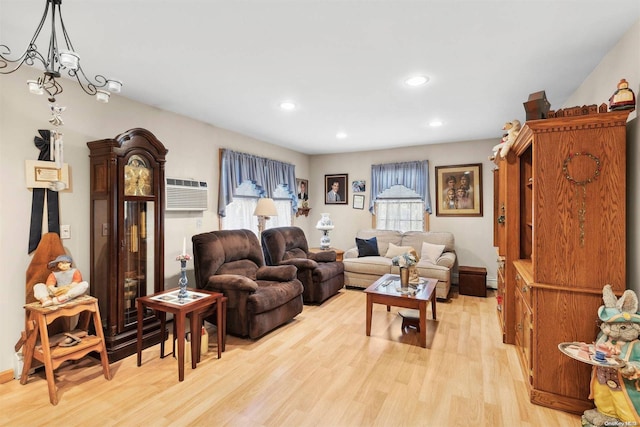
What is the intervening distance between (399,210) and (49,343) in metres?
5.16

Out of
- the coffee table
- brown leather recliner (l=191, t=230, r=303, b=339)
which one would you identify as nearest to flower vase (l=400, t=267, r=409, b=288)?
the coffee table

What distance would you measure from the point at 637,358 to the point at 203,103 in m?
3.97

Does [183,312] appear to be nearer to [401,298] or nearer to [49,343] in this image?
[49,343]

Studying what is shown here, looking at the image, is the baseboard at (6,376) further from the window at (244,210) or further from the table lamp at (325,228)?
the table lamp at (325,228)

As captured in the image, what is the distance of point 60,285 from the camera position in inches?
96.8

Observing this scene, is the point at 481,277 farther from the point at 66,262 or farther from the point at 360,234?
the point at 66,262

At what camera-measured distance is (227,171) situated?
438 centimetres

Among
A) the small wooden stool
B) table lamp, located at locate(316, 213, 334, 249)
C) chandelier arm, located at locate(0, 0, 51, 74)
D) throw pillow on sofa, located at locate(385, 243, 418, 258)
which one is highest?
chandelier arm, located at locate(0, 0, 51, 74)

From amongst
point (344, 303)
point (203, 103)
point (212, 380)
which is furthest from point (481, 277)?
point (203, 103)

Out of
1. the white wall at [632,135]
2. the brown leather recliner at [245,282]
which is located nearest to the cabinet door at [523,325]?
the white wall at [632,135]

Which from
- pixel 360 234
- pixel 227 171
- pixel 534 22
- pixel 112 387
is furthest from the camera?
pixel 360 234

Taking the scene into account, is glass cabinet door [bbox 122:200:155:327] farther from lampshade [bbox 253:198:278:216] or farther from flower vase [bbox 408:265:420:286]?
flower vase [bbox 408:265:420:286]

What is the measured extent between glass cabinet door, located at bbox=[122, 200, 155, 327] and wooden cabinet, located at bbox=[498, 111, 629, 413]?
3.38m

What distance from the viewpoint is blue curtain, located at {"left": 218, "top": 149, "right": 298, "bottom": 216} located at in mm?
4332
